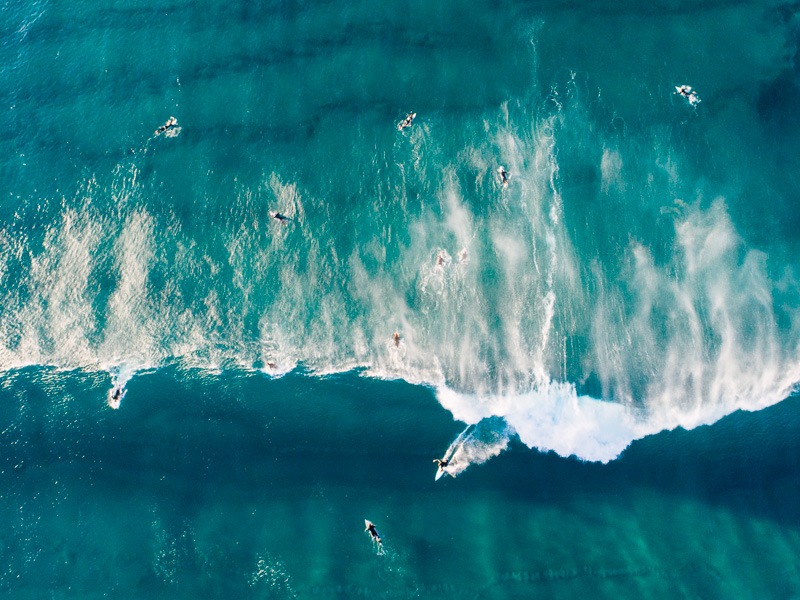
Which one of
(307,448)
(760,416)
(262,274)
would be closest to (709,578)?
(760,416)

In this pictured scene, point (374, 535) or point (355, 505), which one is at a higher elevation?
point (355, 505)

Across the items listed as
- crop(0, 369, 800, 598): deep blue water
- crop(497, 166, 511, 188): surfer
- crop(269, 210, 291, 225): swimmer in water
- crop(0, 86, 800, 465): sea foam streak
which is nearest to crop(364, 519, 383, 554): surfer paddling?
crop(0, 369, 800, 598): deep blue water

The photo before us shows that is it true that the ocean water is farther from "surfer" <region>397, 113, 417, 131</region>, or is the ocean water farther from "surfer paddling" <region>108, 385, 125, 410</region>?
"surfer" <region>397, 113, 417, 131</region>

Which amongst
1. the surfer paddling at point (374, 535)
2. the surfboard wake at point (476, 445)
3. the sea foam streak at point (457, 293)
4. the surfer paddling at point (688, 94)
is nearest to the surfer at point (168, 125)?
the sea foam streak at point (457, 293)

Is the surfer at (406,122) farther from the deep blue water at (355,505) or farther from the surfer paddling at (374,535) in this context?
the surfer paddling at (374,535)

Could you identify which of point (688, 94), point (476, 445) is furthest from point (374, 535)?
point (688, 94)

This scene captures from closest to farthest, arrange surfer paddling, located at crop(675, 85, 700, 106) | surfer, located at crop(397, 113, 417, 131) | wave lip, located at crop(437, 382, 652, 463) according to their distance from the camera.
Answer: wave lip, located at crop(437, 382, 652, 463) < surfer, located at crop(397, 113, 417, 131) < surfer paddling, located at crop(675, 85, 700, 106)

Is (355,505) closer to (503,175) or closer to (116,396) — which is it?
(116,396)
